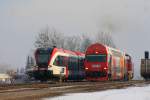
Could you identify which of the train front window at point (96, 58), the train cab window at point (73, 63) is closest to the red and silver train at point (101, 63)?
the train front window at point (96, 58)

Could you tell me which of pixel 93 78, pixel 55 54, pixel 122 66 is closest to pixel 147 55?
pixel 122 66

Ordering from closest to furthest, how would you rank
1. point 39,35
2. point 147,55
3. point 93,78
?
point 93,78 → point 147,55 → point 39,35

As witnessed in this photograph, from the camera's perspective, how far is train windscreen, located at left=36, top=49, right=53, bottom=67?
162 ft

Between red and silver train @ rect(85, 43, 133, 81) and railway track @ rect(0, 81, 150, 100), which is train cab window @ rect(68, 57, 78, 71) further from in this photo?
railway track @ rect(0, 81, 150, 100)

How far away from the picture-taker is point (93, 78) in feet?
176

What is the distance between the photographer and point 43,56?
49.8 metres

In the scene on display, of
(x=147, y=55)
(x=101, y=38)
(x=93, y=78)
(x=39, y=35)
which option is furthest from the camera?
(x=101, y=38)

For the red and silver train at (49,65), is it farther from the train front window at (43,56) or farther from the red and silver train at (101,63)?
the red and silver train at (101,63)

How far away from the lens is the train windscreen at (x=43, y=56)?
49.4 m

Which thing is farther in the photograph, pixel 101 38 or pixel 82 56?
pixel 101 38

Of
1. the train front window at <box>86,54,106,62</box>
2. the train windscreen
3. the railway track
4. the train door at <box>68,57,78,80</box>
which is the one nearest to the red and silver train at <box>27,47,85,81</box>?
the train windscreen

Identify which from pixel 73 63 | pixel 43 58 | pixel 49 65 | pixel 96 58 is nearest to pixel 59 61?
pixel 49 65

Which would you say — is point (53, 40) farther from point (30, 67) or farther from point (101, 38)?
point (30, 67)

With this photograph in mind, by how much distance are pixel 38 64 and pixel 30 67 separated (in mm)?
1115
